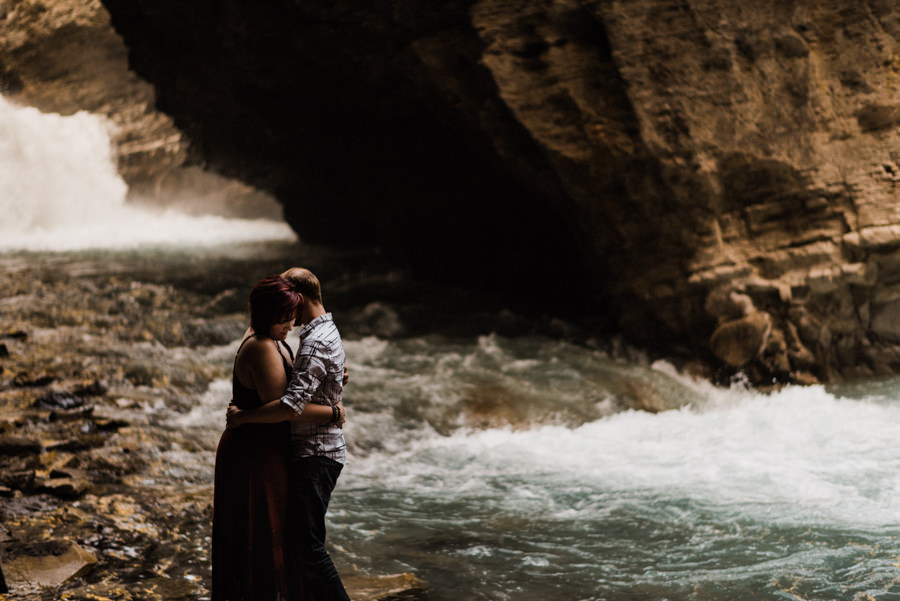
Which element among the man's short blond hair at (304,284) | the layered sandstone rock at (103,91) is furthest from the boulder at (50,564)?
the layered sandstone rock at (103,91)

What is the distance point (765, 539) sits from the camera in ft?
14.2

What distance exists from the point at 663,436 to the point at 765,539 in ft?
7.00

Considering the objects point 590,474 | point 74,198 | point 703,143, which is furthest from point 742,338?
point 74,198

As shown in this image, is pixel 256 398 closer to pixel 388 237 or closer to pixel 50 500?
pixel 50 500

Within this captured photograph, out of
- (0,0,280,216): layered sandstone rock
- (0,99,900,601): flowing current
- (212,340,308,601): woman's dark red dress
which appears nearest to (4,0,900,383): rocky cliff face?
(0,99,900,601): flowing current

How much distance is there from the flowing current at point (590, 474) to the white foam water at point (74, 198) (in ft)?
40.6

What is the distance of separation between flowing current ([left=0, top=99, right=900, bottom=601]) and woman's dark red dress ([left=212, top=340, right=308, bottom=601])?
3.61ft

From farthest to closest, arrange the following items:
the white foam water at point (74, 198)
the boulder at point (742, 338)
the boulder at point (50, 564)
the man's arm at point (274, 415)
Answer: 1. the white foam water at point (74, 198)
2. the boulder at point (742, 338)
3. the boulder at point (50, 564)
4. the man's arm at point (274, 415)

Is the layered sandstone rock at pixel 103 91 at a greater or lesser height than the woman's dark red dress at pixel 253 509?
greater

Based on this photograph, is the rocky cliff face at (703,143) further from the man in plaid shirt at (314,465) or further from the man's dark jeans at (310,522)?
the man's dark jeans at (310,522)

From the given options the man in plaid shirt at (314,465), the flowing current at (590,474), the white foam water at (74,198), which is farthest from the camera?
the white foam water at (74,198)

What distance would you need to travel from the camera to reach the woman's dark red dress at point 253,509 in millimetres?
2842

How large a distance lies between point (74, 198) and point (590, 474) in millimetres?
21582

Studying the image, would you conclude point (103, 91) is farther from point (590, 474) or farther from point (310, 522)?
point (310, 522)
